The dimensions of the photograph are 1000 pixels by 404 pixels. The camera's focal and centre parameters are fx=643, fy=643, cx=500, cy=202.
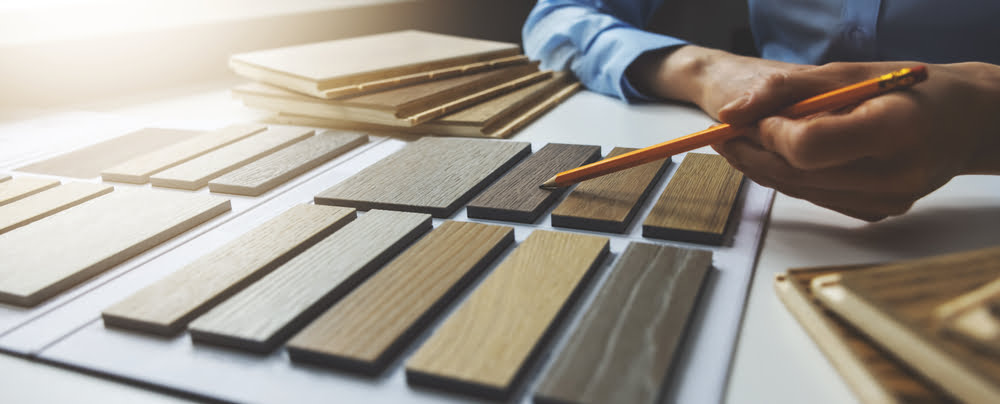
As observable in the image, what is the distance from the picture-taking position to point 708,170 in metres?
0.75

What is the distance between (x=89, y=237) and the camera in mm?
645

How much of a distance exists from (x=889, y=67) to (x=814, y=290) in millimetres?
345

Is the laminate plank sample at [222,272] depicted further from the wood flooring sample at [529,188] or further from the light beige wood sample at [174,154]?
the light beige wood sample at [174,154]

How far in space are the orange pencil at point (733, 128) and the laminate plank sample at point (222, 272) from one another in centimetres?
25

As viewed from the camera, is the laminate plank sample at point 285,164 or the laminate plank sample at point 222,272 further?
the laminate plank sample at point 285,164

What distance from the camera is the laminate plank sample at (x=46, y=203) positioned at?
0.70 metres

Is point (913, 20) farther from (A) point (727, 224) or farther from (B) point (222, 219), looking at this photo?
(B) point (222, 219)

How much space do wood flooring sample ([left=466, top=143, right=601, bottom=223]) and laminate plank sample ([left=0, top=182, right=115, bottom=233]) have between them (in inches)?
18.5

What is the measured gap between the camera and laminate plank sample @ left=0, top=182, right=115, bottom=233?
2.31ft

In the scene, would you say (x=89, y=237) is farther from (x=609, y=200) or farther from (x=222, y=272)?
(x=609, y=200)

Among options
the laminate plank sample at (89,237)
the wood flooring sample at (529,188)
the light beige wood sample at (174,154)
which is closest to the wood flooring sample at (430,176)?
the wood flooring sample at (529,188)

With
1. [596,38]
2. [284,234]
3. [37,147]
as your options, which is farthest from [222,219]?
[596,38]

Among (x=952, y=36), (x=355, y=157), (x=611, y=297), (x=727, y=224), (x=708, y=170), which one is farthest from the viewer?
(x=952, y=36)

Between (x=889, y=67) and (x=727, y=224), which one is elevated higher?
(x=889, y=67)
